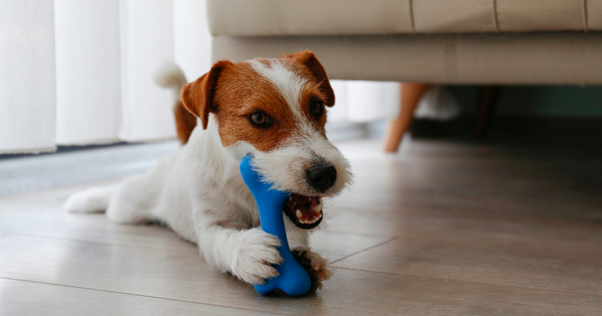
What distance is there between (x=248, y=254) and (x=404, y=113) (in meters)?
2.19

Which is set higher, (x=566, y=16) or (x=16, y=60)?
(x=566, y=16)

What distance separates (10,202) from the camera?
170 cm

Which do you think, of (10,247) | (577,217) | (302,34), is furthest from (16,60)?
(577,217)

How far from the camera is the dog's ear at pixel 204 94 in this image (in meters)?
1.03

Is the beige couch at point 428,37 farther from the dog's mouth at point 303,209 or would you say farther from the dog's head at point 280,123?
the dog's mouth at point 303,209

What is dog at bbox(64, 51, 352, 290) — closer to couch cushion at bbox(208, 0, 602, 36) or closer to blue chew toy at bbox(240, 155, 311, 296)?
blue chew toy at bbox(240, 155, 311, 296)

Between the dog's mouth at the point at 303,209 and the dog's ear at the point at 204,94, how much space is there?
0.72 ft

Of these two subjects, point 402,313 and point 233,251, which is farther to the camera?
point 233,251

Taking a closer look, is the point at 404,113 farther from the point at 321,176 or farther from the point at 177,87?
the point at 321,176

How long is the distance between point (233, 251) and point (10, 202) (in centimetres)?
107

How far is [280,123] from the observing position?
0.96 metres

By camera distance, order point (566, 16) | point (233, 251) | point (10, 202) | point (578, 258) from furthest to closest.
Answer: point (10, 202)
point (566, 16)
point (578, 258)
point (233, 251)

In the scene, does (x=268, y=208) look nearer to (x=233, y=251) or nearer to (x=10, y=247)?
(x=233, y=251)

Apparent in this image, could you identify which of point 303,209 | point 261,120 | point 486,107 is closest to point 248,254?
point 303,209
